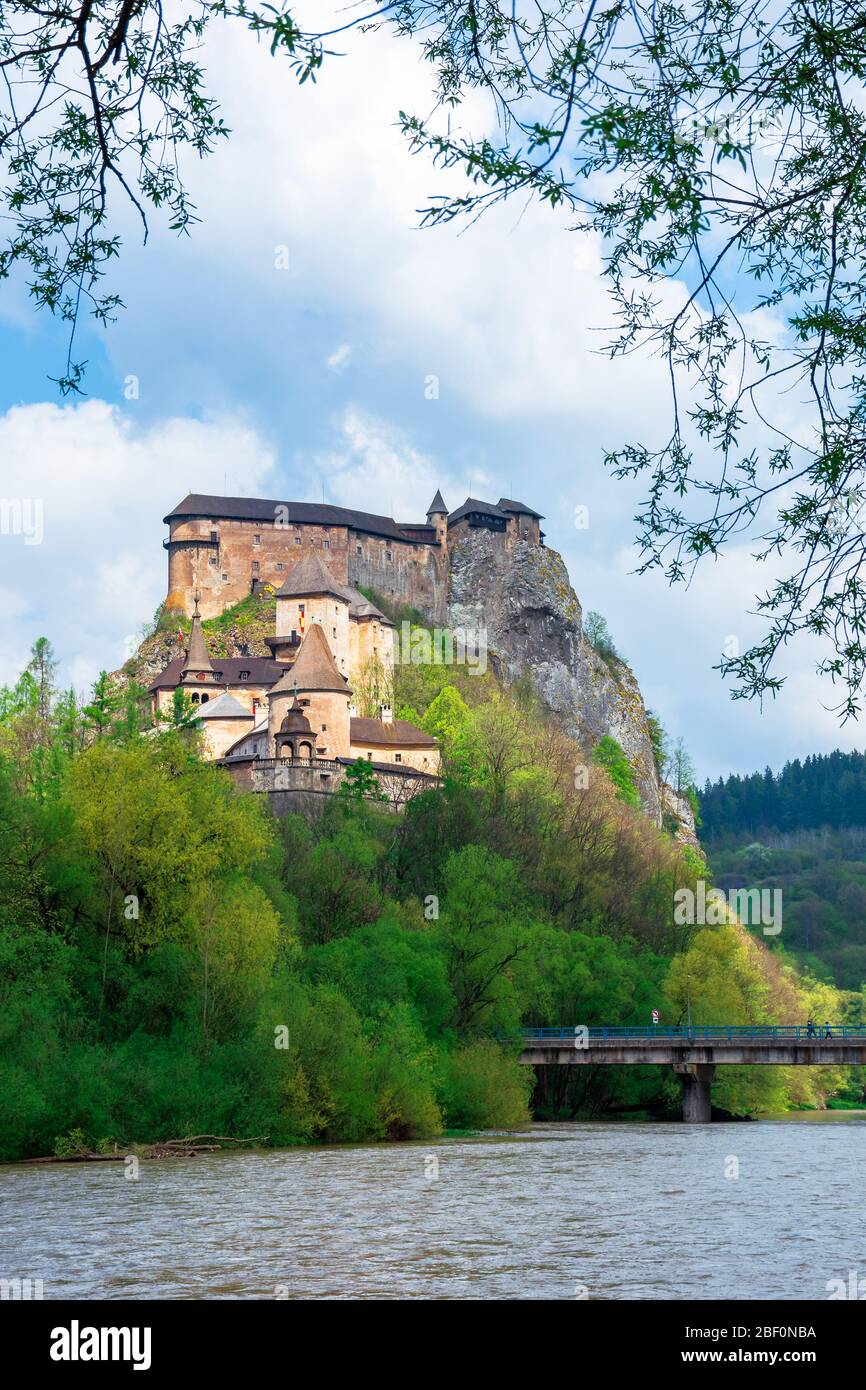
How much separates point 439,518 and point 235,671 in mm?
34908

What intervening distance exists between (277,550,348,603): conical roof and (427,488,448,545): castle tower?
24412 mm

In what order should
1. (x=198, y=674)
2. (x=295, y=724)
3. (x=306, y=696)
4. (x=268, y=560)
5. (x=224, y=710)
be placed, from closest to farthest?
(x=295, y=724) < (x=306, y=696) < (x=224, y=710) < (x=198, y=674) < (x=268, y=560)

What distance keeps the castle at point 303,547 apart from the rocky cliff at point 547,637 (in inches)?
70.5

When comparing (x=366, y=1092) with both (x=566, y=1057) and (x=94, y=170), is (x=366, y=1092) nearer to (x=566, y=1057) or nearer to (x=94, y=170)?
(x=566, y=1057)

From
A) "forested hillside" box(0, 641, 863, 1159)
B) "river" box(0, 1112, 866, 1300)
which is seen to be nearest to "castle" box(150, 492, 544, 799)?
"forested hillside" box(0, 641, 863, 1159)

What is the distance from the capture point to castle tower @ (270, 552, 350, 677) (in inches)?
4483

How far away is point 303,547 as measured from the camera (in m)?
132

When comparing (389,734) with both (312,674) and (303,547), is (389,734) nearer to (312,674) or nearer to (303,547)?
(312,674)

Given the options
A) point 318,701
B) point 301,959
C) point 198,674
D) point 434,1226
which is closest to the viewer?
point 434,1226

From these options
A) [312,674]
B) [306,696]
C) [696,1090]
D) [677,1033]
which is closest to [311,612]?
[312,674]

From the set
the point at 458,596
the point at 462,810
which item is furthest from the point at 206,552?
the point at 462,810

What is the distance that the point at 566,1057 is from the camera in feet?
181

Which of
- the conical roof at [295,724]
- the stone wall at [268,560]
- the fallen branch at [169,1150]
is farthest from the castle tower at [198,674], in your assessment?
the fallen branch at [169,1150]

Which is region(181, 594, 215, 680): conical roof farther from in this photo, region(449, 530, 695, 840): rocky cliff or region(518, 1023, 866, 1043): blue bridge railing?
region(518, 1023, 866, 1043): blue bridge railing
